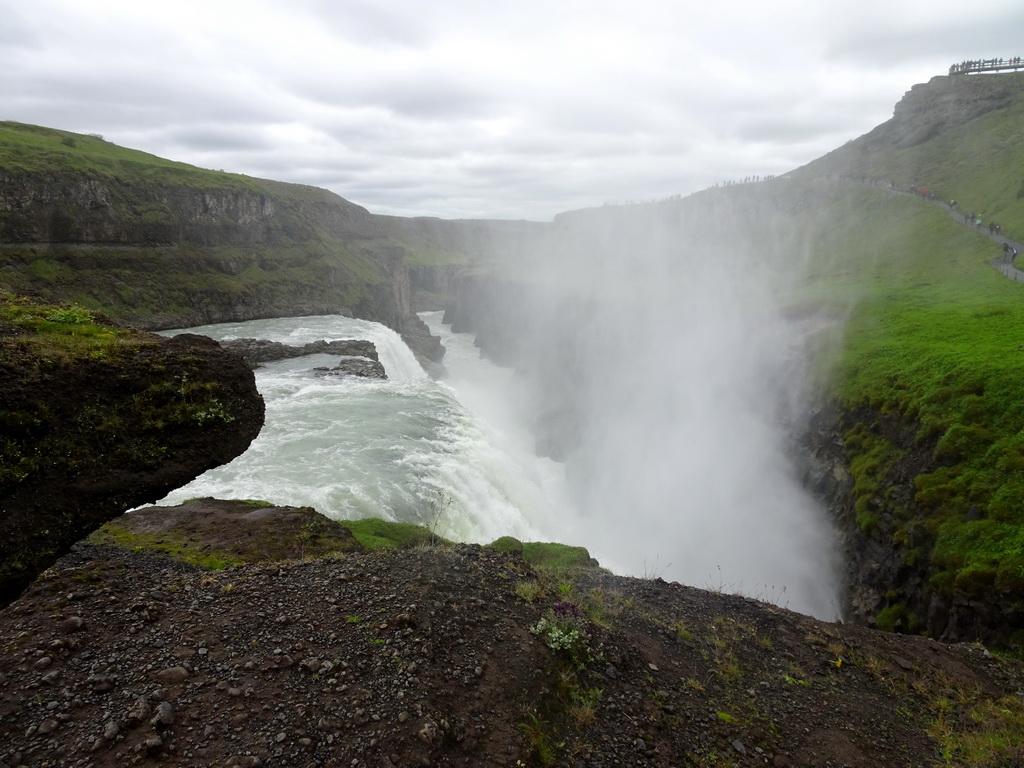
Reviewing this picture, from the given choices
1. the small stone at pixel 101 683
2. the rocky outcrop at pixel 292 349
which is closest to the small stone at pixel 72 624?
the small stone at pixel 101 683

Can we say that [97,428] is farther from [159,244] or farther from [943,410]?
[159,244]

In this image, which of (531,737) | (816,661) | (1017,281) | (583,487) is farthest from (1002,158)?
(531,737)

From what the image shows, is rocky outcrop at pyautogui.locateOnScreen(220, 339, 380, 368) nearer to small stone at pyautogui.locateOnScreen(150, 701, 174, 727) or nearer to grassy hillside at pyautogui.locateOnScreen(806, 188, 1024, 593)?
grassy hillside at pyautogui.locateOnScreen(806, 188, 1024, 593)

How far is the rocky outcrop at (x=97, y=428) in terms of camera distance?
20.5 ft

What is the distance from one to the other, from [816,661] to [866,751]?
97.3 inches

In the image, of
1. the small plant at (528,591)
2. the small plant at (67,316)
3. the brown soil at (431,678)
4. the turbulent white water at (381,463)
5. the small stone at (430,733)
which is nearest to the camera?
the brown soil at (431,678)

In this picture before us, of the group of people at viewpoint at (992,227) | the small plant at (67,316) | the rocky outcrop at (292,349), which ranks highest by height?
the group of people at viewpoint at (992,227)

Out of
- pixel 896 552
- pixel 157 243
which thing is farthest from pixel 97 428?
pixel 157 243

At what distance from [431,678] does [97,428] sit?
19.2ft

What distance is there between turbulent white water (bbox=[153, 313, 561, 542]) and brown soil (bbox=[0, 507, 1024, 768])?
9416mm

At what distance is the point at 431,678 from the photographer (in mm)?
7324

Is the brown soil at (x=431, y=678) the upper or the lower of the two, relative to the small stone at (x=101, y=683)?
lower

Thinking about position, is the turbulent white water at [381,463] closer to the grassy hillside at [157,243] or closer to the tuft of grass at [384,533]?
the tuft of grass at [384,533]

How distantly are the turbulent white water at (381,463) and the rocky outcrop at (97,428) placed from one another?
36.6ft
